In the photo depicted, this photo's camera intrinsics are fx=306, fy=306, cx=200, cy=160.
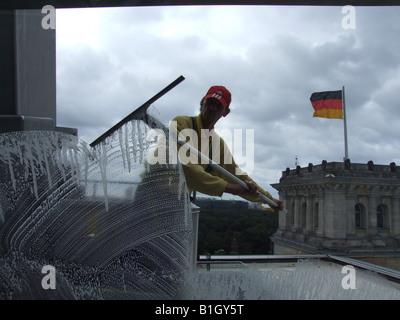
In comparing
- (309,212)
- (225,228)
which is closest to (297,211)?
(309,212)

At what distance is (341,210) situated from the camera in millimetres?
5379

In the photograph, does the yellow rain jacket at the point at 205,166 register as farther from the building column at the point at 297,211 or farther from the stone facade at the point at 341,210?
the building column at the point at 297,211

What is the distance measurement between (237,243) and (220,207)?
165 cm

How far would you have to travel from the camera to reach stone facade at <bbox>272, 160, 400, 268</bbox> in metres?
4.51

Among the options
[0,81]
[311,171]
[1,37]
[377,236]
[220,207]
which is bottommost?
[377,236]

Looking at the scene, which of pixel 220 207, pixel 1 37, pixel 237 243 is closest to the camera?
pixel 1 37

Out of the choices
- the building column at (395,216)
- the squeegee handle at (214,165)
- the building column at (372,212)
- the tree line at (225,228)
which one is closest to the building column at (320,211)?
the building column at (372,212)

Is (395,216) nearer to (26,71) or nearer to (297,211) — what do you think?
(297,211)

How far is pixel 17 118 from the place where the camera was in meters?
2.04

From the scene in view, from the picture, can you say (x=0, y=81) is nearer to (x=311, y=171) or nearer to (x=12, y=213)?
(x=12, y=213)

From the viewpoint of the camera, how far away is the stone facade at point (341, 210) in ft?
14.8

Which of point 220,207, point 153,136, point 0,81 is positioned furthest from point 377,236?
point 0,81
